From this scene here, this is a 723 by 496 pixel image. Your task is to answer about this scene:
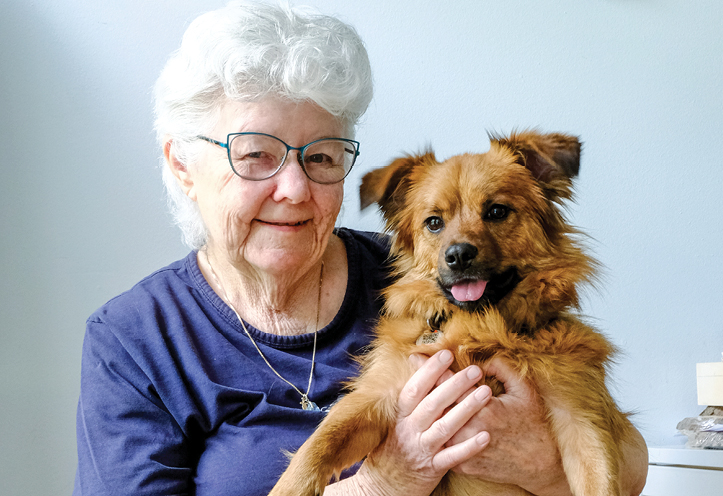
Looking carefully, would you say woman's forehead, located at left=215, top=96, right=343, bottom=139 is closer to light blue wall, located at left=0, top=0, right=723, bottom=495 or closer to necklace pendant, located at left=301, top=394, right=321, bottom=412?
light blue wall, located at left=0, top=0, right=723, bottom=495

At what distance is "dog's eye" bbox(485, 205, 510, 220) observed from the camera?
4.75ft

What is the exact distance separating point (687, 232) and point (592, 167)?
17.1 inches

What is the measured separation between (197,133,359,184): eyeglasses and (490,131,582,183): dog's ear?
0.44 meters

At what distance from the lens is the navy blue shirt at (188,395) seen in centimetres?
128

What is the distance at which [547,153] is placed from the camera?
1.43m

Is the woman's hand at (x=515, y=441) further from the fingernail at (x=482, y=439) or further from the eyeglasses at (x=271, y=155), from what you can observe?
the eyeglasses at (x=271, y=155)

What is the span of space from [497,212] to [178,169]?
823mm

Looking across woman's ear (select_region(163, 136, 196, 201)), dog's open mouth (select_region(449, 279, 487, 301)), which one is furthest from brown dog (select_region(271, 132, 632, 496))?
woman's ear (select_region(163, 136, 196, 201))

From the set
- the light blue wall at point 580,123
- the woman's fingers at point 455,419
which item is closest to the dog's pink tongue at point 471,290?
the woman's fingers at point 455,419

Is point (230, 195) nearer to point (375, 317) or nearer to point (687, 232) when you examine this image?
point (375, 317)

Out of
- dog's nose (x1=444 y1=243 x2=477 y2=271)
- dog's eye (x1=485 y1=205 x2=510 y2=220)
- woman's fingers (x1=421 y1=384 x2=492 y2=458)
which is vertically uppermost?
dog's eye (x1=485 y1=205 x2=510 y2=220)

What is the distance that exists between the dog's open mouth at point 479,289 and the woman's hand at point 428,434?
0.15m

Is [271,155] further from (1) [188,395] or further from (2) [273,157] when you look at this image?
(1) [188,395]

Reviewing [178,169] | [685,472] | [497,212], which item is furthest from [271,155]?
[685,472]
